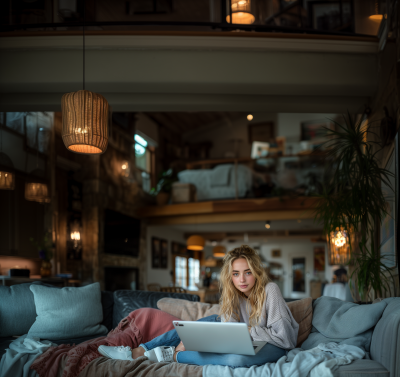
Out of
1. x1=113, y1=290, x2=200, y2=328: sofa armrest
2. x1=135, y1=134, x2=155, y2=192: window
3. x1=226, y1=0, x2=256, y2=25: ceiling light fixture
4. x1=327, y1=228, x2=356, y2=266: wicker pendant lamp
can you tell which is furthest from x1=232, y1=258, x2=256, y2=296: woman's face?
x1=135, y1=134, x2=155, y2=192: window

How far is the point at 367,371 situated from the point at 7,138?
5.07m

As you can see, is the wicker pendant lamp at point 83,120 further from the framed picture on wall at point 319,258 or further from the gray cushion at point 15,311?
the framed picture on wall at point 319,258

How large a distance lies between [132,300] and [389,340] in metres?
2.11

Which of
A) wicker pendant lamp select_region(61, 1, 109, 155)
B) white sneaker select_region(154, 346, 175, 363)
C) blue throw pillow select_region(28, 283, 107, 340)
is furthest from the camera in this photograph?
blue throw pillow select_region(28, 283, 107, 340)

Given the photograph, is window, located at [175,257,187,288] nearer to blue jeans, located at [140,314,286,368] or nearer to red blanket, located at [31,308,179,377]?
red blanket, located at [31,308,179,377]

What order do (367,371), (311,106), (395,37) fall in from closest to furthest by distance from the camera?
1. (367,371)
2. (395,37)
3. (311,106)

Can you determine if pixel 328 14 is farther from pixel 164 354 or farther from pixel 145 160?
pixel 145 160

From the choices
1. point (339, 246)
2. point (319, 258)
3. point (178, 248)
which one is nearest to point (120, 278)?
point (178, 248)

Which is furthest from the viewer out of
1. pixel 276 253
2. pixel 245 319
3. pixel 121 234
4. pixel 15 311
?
pixel 276 253

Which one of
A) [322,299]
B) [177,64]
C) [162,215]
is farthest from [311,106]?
[162,215]

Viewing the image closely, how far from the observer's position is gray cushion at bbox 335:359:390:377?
2176 mm

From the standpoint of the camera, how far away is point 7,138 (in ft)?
18.1

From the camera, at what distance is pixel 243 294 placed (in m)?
2.88

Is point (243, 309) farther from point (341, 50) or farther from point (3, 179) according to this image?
point (3, 179)
